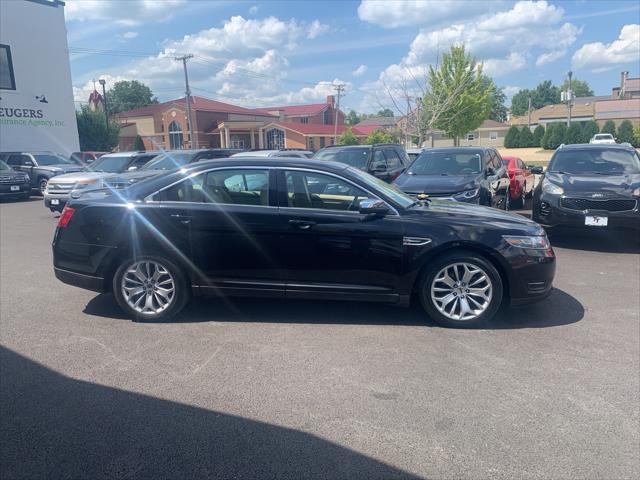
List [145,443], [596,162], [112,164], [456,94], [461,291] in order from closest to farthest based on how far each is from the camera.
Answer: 1. [145,443]
2. [461,291]
3. [596,162]
4. [112,164]
5. [456,94]

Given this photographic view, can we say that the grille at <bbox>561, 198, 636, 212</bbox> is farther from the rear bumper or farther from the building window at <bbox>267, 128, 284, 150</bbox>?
the building window at <bbox>267, 128, 284, 150</bbox>

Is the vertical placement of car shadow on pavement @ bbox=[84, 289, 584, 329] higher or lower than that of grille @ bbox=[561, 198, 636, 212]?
lower

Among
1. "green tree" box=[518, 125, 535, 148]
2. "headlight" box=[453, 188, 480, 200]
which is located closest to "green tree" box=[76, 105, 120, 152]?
"headlight" box=[453, 188, 480, 200]

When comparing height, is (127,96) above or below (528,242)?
above

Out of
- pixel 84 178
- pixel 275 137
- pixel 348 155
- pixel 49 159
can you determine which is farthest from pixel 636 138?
pixel 84 178

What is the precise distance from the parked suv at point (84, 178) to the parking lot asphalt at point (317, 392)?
25.1 ft

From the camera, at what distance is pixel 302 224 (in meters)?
4.93

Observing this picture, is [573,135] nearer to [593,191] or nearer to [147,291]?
[593,191]

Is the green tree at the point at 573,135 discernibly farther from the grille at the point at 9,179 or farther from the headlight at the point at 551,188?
the grille at the point at 9,179

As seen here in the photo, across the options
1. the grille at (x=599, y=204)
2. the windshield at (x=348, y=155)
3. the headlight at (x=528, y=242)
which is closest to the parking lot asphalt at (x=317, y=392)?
the headlight at (x=528, y=242)

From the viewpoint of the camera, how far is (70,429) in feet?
10.6

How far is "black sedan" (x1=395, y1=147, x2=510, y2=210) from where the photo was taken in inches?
352

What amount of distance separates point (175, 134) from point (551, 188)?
5665 centimetres

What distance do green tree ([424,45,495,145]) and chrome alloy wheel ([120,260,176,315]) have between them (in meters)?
28.2
